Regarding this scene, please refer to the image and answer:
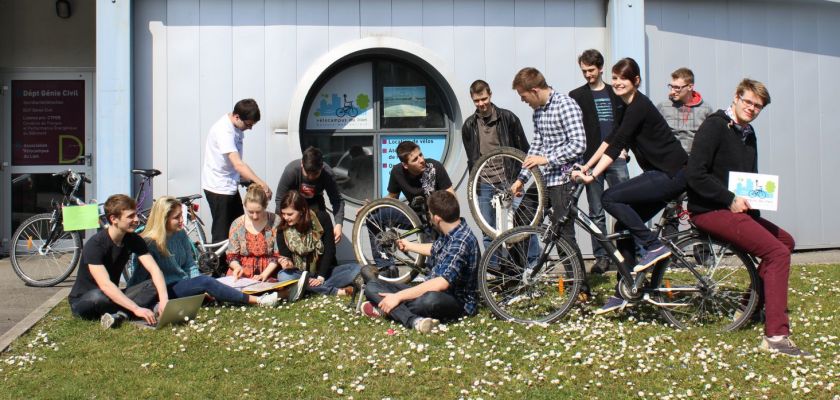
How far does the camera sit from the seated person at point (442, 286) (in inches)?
253

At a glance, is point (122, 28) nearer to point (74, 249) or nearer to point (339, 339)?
point (74, 249)

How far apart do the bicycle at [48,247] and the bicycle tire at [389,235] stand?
7.21ft

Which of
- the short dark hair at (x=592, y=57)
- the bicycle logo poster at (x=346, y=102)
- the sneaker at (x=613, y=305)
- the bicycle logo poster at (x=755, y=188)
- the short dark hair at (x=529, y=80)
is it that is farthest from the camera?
the bicycle logo poster at (x=346, y=102)

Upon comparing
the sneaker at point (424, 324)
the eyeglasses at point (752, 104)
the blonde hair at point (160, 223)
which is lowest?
the sneaker at point (424, 324)

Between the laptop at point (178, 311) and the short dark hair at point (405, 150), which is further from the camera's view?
the short dark hair at point (405, 150)

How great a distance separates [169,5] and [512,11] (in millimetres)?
3546

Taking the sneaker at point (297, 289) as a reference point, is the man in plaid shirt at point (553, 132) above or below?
above

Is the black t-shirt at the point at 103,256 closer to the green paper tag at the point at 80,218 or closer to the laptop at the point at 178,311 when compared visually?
the laptop at the point at 178,311

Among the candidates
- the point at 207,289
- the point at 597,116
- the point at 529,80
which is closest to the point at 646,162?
the point at 529,80

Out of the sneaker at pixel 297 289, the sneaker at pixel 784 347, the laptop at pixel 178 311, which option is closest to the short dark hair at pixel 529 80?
the sneaker at pixel 297 289

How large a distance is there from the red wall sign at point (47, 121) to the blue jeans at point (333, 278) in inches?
199

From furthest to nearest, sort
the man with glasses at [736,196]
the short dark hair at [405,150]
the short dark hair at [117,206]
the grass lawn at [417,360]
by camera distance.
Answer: the short dark hair at [405,150], the short dark hair at [117,206], the man with glasses at [736,196], the grass lawn at [417,360]

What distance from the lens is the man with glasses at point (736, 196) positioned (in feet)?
18.8

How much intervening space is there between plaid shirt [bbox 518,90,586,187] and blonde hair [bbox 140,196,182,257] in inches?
111
